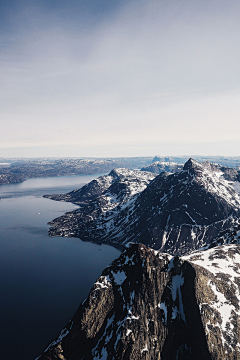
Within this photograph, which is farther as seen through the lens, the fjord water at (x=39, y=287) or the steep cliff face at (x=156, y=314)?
the fjord water at (x=39, y=287)

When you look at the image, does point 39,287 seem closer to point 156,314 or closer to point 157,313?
point 156,314

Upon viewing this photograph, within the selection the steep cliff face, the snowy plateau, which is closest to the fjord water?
the snowy plateau

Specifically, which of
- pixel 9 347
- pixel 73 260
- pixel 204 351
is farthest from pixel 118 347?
pixel 73 260

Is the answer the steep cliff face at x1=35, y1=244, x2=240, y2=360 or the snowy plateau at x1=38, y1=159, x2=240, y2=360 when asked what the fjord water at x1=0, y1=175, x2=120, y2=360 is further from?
the steep cliff face at x1=35, y1=244, x2=240, y2=360

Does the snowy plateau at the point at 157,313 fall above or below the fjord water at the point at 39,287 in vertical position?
above

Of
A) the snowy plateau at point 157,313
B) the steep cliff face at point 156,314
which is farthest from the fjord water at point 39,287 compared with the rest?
the steep cliff face at point 156,314

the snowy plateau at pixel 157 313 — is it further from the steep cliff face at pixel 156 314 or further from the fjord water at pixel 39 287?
the fjord water at pixel 39 287

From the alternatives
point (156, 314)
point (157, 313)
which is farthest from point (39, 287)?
point (157, 313)

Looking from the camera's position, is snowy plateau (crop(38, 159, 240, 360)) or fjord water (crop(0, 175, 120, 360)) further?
fjord water (crop(0, 175, 120, 360))

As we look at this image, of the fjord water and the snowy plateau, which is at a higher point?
the snowy plateau
